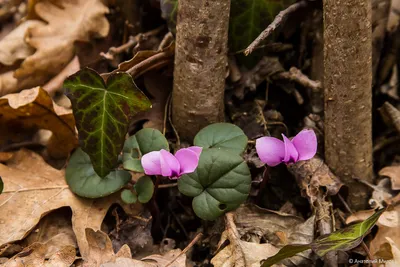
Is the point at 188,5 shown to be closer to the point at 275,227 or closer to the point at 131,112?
the point at 131,112

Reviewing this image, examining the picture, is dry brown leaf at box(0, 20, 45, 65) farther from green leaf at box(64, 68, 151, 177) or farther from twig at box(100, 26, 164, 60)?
green leaf at box(64, 68, 151, 177)

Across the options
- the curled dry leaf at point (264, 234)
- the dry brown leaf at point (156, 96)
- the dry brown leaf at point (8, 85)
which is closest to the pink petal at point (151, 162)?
the curled dry leaf at point (264, 234)

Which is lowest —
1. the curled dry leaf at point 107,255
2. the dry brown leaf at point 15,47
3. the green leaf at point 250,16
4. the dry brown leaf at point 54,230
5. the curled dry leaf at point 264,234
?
the dry brown leaf at point 54,230

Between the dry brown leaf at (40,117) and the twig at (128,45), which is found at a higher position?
the twig at (128,45)

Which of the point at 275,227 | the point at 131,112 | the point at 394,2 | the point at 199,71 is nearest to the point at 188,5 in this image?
the point at 199,71

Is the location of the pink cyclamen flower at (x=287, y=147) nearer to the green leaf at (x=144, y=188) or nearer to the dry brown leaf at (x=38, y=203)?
the green leaf at (x=144, y=188)

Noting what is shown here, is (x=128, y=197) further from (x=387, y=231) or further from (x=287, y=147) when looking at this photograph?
(x=387, y=231)
